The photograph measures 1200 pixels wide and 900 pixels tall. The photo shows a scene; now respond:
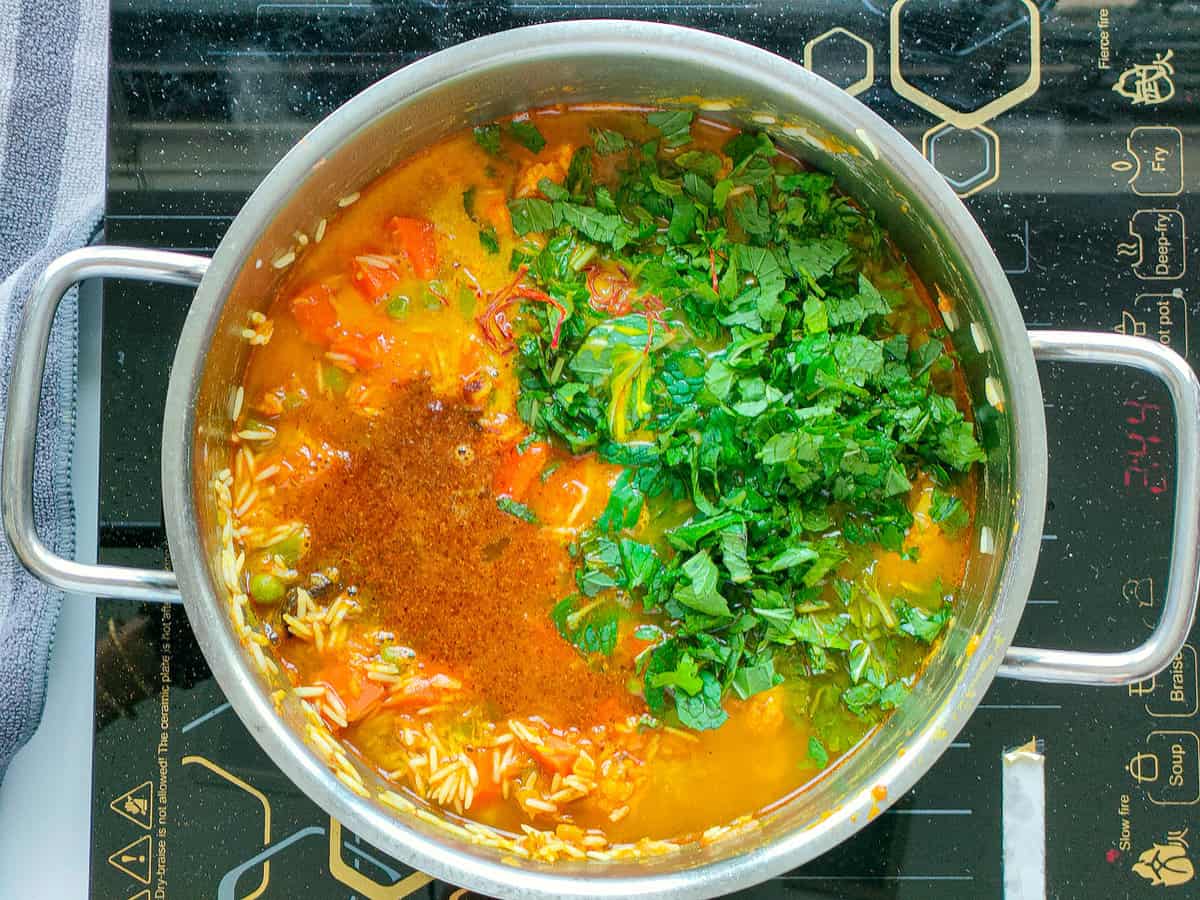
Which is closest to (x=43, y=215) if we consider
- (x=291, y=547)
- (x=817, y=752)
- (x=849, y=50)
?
(x=291, y=547)

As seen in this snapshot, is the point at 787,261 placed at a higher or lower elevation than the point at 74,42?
lower

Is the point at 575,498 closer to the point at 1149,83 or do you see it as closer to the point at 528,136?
the point at 528,136

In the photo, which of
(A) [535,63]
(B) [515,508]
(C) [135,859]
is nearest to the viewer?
(A) [535,63]

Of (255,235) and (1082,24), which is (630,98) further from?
(1082,24)

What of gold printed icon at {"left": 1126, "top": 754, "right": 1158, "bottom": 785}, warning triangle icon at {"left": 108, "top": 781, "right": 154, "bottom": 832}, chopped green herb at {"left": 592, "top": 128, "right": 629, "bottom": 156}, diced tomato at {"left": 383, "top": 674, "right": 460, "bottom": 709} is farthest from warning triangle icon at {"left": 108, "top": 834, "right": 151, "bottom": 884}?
gold printed icon at {"left": 1126, "top": 754, "right": 1158, "bottom": 785}

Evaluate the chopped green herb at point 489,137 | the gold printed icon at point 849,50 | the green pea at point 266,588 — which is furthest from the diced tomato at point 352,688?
the gold printed icon at point 849,50

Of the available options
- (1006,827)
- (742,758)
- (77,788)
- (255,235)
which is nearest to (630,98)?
(255,235)
